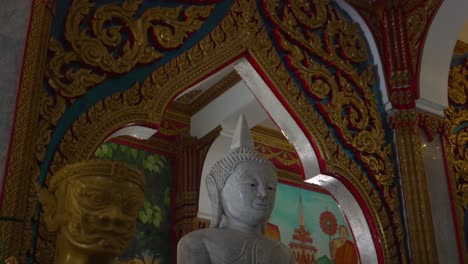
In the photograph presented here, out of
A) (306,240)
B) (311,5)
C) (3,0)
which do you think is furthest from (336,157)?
(306,240)

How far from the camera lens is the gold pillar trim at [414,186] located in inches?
171

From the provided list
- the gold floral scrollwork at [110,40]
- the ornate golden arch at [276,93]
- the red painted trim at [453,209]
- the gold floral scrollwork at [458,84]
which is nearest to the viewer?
the gold floral scrollwork at [110,40]

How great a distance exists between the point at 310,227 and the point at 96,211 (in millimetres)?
5751

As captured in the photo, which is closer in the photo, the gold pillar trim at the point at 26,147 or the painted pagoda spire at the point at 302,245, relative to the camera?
the gold pillar trim at the point at 26,147

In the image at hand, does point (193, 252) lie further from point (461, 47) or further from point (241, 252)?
point (461, 47)

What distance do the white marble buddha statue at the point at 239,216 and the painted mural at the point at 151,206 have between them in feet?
11.4

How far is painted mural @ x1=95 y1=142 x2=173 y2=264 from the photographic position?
6.57 m

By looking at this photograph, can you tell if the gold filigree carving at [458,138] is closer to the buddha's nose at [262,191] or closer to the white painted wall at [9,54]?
the buddha's nose at [262,191]

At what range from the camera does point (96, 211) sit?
2.32 metres

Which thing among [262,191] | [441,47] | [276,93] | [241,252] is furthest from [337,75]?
[241,252]

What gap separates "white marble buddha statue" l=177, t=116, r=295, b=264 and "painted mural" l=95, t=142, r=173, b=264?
3.47 meters

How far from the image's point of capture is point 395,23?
5094 millimetres

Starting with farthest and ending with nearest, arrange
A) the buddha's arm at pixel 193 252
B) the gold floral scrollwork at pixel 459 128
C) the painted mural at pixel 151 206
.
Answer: the painted mural at pixel 151 206
the gold floral scrollwork at pixel 459 128
the buddha's arm at pixel 193 252

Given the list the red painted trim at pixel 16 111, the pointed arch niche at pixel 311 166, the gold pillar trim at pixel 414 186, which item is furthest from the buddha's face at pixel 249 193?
the gold pillar trim at pixel 414 186
